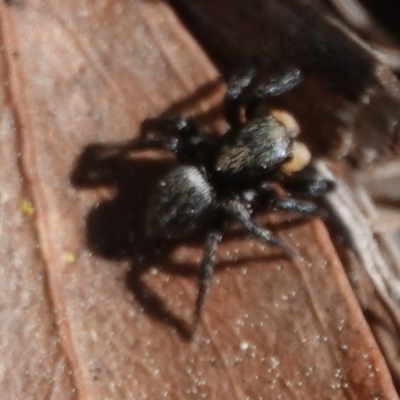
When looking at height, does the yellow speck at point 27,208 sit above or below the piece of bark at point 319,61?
below

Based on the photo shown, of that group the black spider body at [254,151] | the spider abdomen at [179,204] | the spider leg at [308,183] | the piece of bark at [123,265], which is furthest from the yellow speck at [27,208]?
the spider leg at [308,183]

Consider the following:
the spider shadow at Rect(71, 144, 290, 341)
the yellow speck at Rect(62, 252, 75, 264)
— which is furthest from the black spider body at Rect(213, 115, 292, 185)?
the yellow speck at Rect(62, 252, 75, 264)

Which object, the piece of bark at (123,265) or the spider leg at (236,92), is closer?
the piece of bark at (123,265)

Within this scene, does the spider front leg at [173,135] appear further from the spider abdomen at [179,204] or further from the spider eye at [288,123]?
the spider eye at [288,123]

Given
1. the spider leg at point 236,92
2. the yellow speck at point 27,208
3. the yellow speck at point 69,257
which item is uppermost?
the spider leg at point 236,92

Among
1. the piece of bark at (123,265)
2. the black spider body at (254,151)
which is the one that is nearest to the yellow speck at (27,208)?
the piece of bark at (123,265)

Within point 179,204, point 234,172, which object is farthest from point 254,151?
point 179,204

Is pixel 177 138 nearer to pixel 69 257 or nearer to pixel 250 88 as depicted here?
pixel 250 88

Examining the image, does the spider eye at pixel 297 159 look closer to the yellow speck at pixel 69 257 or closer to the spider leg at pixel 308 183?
the spider leg at pixel 308 183
